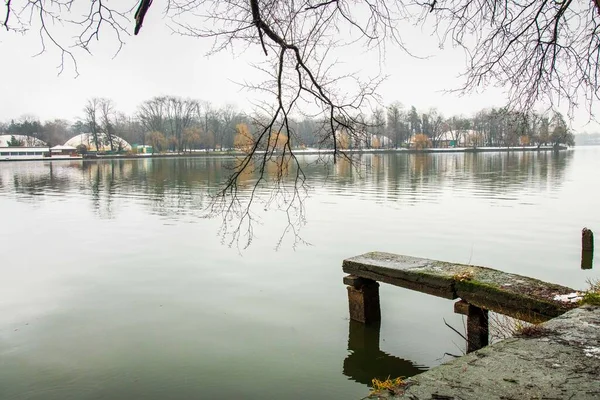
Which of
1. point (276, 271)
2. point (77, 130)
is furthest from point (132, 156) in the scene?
point (276, 271)

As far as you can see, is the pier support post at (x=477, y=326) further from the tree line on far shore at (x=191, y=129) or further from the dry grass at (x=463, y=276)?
the tree line on far shore at (x=191, y=129)

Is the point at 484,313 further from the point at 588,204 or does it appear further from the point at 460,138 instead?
the point at 460,138

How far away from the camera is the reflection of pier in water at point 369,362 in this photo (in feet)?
22.2

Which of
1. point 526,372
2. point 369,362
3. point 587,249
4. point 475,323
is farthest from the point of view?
point 587,249

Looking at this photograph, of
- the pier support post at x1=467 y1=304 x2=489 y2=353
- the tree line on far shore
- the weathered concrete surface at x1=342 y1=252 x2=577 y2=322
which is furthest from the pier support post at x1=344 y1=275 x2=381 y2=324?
the tree line on far shore

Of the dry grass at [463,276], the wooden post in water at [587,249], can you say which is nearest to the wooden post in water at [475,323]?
the dry grass at [463,276]

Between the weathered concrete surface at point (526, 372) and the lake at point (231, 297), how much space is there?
8.40 feet

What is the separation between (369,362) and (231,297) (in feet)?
11.7

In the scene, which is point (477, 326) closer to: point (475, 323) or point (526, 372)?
point (475, 323)

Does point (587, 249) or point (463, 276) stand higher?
point (463, 276)

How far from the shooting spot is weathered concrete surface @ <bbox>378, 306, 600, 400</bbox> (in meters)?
3.49

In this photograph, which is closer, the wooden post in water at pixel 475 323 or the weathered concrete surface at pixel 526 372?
the weathered concrete surface at pixel 526 372

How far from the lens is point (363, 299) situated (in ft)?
26.2

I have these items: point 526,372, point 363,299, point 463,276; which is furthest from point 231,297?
point 526,372
